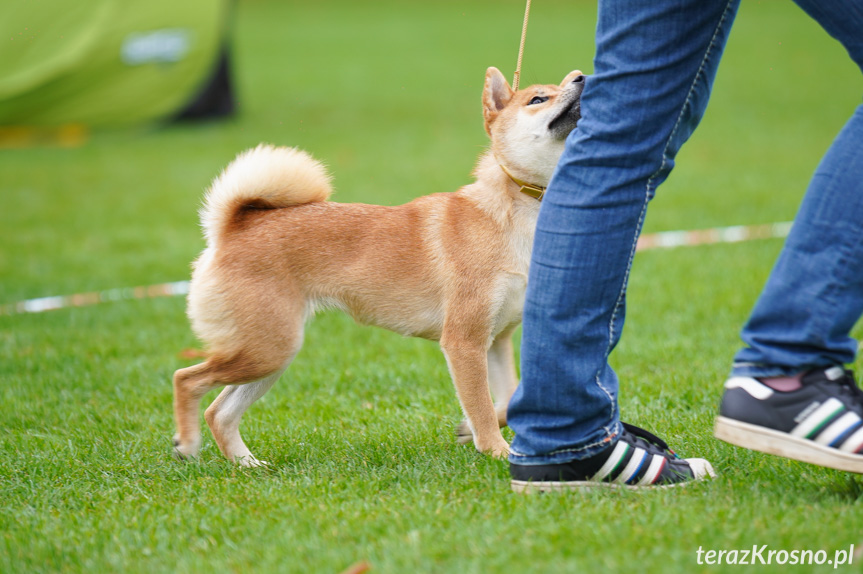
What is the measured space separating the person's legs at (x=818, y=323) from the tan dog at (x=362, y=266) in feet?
3.17

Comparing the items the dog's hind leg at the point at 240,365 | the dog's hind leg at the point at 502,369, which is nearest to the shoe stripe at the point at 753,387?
the dog's hind leg at the point at 502,369

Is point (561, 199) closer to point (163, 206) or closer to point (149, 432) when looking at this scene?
point (149, 432)

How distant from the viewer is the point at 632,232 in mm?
2244

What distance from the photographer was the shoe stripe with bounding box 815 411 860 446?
2.09 meters

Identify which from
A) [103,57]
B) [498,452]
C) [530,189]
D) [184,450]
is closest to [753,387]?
[498,452]

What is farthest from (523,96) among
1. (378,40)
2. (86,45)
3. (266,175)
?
(378,40)

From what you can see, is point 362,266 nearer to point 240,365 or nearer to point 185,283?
point 240,365

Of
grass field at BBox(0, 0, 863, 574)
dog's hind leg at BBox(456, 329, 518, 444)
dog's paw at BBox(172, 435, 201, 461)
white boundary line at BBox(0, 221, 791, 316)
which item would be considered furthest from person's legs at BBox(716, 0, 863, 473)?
white boundary line at BBox(0, 221, 791, 316)

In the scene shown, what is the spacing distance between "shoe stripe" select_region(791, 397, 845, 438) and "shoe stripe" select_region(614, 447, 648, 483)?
0.42 metres

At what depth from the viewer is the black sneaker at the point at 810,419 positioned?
82.5 inches

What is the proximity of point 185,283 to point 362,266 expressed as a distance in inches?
122

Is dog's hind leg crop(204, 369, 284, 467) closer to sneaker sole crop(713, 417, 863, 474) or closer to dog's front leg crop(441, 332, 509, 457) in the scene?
dog's front leg crop(441, 332, 509, 457)

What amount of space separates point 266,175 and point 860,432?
1965 mm

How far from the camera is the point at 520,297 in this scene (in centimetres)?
300
